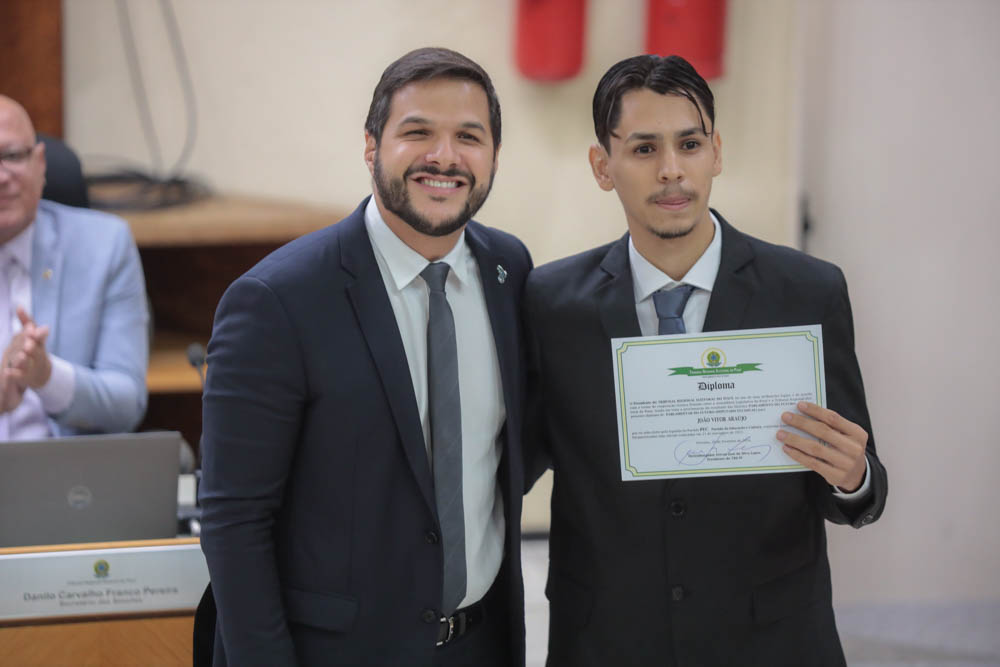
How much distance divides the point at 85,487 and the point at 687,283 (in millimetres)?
1040

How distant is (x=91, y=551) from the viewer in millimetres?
1630

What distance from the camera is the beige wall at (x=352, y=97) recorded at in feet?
10.4

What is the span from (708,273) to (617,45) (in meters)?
1.88

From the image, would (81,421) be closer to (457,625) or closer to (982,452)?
(457,625)

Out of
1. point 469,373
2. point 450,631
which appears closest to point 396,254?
point 469,373

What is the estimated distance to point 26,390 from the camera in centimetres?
224

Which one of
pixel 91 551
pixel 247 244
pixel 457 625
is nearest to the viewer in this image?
pixel 457 625

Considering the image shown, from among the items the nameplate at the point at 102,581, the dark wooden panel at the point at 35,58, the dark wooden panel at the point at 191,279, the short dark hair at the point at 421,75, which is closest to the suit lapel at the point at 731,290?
the short dark hair at the point at 421,75

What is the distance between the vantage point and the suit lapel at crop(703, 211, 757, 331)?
145cm

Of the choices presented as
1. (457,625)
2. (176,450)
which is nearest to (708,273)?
(457,625)

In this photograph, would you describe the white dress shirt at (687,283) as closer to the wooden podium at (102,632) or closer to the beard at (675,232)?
the beard at (675,232)

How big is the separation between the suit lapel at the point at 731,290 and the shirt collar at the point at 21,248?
161cm

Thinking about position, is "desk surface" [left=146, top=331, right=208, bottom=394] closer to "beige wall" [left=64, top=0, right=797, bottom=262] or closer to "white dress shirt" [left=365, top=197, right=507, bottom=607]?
"beige wall" [left=64, top=0, right=797, bottom=262]

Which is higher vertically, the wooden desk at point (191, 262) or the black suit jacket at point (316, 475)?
the wooden desk at point (191, 262)
